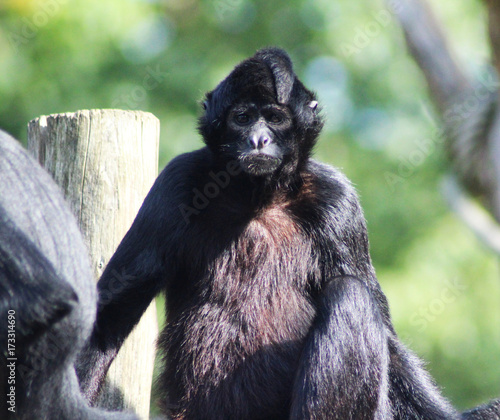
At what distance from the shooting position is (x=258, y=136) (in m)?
4.96

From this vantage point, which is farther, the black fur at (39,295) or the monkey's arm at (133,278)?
the monkey's arm at (133,278)

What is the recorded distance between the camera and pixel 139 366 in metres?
5.12

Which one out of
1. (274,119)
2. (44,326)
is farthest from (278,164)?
(44,326)

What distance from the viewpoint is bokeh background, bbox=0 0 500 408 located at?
35.8ft

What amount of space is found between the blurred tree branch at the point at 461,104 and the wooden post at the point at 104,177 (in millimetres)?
3099

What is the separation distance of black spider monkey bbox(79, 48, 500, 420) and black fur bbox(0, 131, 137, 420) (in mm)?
821

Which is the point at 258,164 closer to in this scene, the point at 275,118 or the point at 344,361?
the point at 275,118

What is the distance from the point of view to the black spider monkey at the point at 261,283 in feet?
15.0

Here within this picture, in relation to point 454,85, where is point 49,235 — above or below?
below

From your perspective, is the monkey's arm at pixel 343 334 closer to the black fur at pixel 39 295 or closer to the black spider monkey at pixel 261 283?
the black spider monkey at pixel 261 283

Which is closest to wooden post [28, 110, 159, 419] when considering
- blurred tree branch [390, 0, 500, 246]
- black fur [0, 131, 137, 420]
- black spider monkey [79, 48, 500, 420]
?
black spider monkey [79, 48, 500, 420]

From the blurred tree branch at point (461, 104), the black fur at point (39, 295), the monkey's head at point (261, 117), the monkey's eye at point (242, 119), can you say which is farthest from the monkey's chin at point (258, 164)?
the blurred tree branch at point (461, 104)

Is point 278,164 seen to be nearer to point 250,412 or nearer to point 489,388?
point 250,412

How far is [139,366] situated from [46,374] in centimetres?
147
